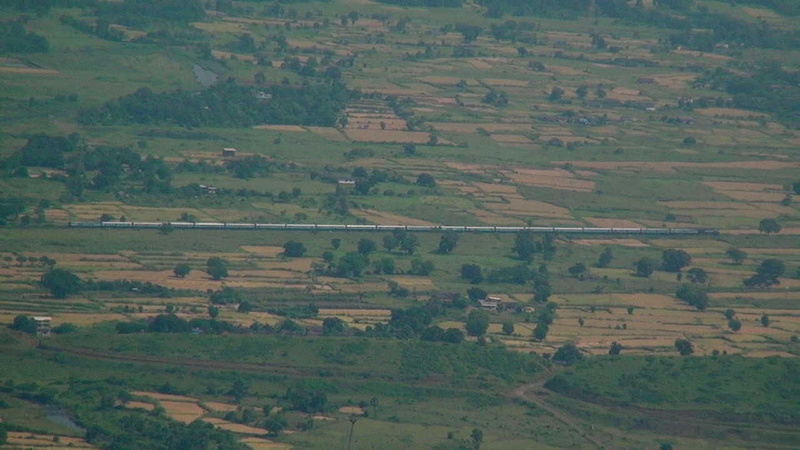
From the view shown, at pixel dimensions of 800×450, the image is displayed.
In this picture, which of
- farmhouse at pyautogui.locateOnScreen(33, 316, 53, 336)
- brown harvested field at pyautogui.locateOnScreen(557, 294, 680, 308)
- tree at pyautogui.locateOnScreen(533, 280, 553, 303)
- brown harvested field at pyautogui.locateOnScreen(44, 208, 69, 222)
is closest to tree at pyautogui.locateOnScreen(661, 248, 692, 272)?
brown harvested field at pyautogui.locateOnScreen(557, 294, 680, 308)

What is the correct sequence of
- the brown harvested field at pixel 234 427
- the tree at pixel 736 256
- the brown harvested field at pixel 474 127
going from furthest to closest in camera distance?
1. the brown harvested field at pixel 474 127
2. the tree at pixel 736 256
3. the brown harvested field at pixel 234 427

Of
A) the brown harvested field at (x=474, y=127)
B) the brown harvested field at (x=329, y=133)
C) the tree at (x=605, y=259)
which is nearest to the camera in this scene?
the tree at (x=605, y=259)

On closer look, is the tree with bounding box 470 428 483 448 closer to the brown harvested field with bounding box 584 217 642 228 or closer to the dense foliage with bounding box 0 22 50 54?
the brown harvested field with bounding box 584 217 642 228

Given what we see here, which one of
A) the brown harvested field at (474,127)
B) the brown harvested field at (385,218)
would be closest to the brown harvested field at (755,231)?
the brown harvested field at (385,218)

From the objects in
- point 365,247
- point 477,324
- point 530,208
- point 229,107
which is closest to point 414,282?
point 365,247

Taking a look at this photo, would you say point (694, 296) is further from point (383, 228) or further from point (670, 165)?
point (670, 165)

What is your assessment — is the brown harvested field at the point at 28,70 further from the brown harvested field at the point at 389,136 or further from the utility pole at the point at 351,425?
the utility pole at the point at 351,425

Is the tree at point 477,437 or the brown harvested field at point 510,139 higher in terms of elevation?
the tree at point 477,437

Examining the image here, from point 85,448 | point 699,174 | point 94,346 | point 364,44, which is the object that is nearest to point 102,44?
point 364,44

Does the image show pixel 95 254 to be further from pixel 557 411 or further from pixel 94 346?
pixel 557 411
